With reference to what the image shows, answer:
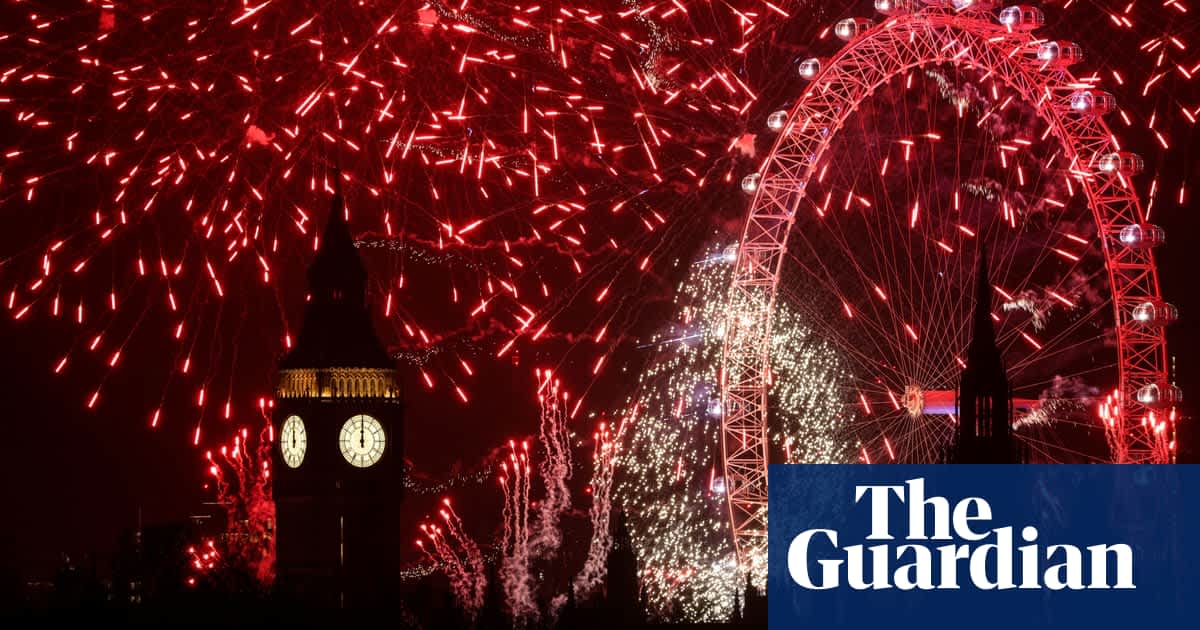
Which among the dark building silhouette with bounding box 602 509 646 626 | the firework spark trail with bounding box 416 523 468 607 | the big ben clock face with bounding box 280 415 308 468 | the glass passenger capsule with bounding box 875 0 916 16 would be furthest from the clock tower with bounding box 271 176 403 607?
the glass passenger capsule with bounding box 875 0 916 16


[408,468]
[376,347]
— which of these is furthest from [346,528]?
[408,468]

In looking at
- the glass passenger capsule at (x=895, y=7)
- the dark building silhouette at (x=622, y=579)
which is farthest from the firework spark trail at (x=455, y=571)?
the glass passenger capsule at (x=895, y=7)

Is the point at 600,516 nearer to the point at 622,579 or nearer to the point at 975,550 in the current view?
the point at 622,579

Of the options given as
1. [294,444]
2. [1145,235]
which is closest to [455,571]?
[294,444]

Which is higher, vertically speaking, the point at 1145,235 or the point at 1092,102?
the point at 1092,102

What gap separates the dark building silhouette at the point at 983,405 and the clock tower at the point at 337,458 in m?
22.5

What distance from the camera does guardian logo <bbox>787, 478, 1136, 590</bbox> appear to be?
68812 millimetres

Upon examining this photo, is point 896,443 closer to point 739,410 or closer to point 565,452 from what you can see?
point 739,410

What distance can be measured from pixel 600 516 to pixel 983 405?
2075cm

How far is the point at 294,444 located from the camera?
301 ft

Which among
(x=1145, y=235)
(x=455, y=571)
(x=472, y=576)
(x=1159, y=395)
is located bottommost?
(x=472, y=576)

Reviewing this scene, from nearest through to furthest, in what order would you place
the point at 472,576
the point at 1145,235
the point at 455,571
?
the point at 1145,235 → the point at 472,576 → the point at 455,571

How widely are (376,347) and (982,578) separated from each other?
32405mm

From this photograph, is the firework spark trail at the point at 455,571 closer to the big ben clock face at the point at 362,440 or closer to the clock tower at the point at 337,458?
the clock tower at the point at 337,458
